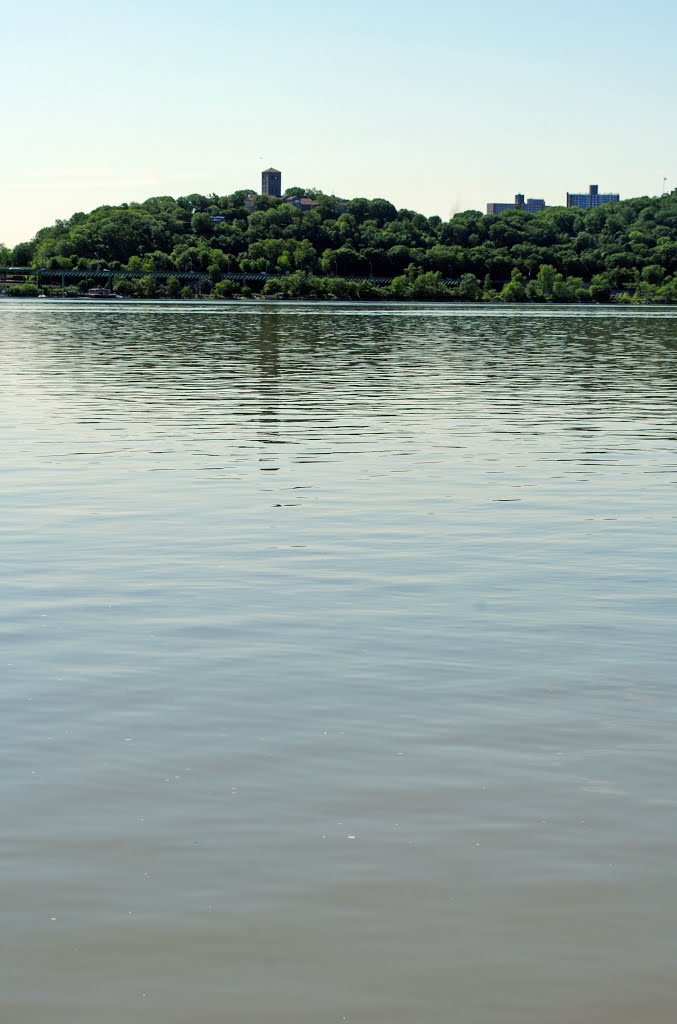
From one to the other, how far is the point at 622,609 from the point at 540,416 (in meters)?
25.8

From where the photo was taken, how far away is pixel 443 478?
2530 cm

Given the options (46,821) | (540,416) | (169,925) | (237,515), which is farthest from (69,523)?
(540,416)

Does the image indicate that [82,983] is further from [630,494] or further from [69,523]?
[630,494]

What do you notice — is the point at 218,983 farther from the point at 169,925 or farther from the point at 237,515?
the point at 237,515

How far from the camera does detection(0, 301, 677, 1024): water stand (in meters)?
6.69

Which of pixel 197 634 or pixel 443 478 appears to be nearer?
pixel 197 634

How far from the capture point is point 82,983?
654cm

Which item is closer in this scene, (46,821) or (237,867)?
(237,867)

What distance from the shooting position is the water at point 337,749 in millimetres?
6691

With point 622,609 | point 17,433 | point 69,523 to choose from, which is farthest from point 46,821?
point 17,433

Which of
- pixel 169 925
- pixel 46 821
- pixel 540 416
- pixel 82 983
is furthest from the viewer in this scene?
pixel 540 416

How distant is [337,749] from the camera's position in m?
9.88

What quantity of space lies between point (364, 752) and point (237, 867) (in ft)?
7.18

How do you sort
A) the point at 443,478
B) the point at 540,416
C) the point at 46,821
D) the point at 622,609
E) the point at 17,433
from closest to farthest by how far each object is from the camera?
the point at 46,821, the point at 622,609, the point at 443,478, the point at 17,433, the point at 540,416
